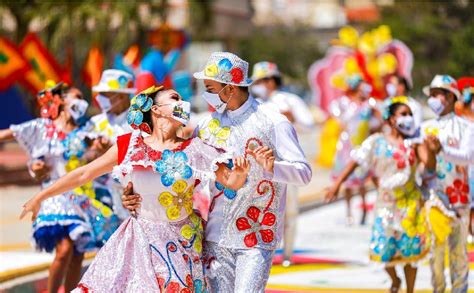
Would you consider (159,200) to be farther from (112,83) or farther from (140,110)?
(112,83)

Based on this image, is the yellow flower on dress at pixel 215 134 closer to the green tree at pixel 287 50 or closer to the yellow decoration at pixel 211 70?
the yellow decoration at pixel 211 70

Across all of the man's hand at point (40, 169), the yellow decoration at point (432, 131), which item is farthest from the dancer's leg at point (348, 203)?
the man's hand at point (40, 169)

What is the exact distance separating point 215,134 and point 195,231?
22.4 inches

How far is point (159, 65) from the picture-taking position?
22812 mm

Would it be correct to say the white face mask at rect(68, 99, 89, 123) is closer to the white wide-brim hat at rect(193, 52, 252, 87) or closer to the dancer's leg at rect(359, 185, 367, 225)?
the white wide-brim hat at rect(193, 52, 252, 87)

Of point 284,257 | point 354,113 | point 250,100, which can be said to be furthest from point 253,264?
point 354,113

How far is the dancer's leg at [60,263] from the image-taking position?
30.5 feet

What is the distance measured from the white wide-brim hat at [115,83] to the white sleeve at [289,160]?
3463 millimetres

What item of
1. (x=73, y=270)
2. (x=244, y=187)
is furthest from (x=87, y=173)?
(x=73, y=270)

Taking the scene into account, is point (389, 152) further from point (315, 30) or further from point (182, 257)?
point (315, 30)

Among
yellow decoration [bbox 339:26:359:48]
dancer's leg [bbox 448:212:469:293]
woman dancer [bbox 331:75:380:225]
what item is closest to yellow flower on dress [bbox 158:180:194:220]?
dancer's leg [bbox 448:212:469:293]

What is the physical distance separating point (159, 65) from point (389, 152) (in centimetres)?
1313

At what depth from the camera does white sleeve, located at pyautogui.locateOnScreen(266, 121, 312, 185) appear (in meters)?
6.69

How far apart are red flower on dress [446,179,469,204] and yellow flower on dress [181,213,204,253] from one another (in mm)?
3694
